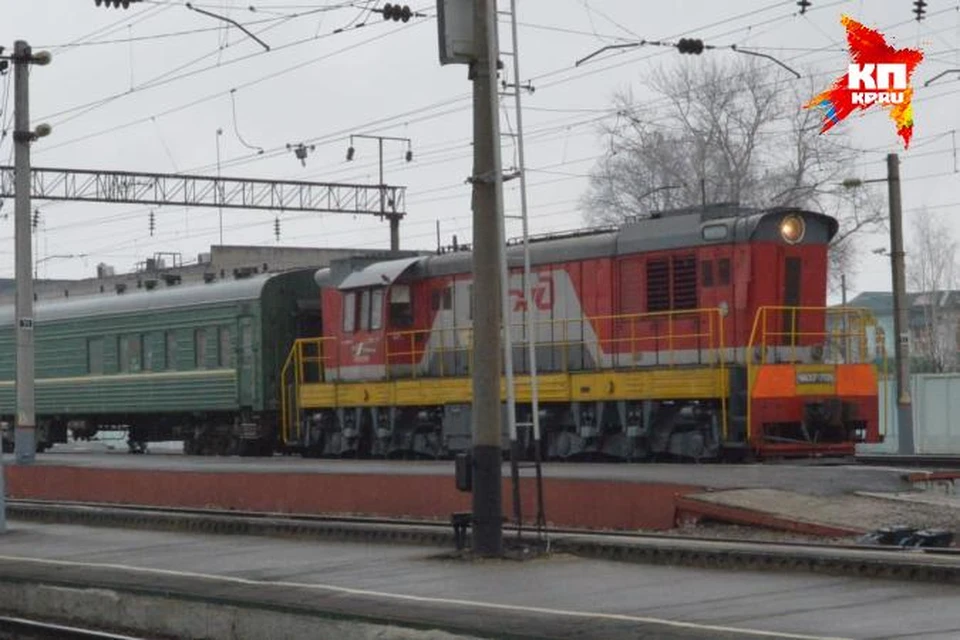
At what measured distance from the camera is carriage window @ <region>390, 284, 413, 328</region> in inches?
1171

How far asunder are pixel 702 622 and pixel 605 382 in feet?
47.6

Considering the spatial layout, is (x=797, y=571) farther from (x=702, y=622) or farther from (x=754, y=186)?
(x=754, y=186)

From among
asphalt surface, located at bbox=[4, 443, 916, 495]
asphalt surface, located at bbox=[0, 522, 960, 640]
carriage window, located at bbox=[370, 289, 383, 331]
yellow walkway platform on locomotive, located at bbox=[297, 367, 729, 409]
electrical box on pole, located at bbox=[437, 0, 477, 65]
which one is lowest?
asphalt surface, located at bbox=[0, 522, 960, 640]

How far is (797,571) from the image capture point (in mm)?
13781

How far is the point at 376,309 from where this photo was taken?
3003cm

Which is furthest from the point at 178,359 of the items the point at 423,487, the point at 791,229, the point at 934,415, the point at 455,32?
the point at 455,32

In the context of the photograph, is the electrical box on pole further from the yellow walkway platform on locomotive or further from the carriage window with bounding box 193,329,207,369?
the carriage window with bounding box 193,329,207,369

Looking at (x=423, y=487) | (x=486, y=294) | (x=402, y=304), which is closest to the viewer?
(x=486, y=294)

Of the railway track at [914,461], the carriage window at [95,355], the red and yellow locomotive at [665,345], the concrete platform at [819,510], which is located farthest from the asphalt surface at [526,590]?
the carriage window at [95,355]

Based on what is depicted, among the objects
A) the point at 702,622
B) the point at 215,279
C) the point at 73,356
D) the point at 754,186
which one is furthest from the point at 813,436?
the point at 754,186

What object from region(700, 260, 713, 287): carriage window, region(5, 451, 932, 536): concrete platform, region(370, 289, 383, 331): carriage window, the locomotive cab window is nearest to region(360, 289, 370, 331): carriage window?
region(370, 289, 383, 331): carriage window

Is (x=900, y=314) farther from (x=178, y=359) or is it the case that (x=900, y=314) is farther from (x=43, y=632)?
(x=43, y=632)

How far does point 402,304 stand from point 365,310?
2.90ft

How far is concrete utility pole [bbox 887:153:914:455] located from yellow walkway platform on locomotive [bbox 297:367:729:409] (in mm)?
9691
